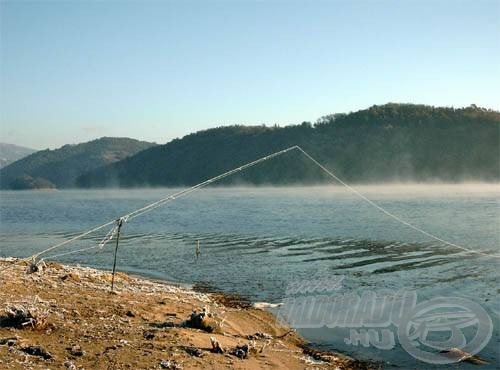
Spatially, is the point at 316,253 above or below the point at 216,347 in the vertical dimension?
below

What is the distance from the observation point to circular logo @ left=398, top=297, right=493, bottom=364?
12.7 m

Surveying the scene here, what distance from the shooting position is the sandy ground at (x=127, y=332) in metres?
9.50

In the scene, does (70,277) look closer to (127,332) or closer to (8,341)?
(127,332)

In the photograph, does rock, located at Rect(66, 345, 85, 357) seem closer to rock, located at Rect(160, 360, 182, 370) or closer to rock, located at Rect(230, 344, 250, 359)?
rock, located at Rect(160, 360, 182, 370)

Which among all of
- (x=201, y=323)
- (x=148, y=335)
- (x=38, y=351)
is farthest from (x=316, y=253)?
(x=38, y=351)

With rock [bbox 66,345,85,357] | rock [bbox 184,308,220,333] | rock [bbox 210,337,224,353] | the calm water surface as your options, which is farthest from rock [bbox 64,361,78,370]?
the calm water surface

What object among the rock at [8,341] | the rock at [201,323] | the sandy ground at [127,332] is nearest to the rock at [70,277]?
the sandy ground at [127,332]

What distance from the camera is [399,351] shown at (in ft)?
42.2

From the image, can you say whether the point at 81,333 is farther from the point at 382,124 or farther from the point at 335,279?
the point at 382,124

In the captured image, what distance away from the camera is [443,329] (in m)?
14.3

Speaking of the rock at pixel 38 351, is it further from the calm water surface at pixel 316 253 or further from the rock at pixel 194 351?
the calm water surface at pixel 316 253

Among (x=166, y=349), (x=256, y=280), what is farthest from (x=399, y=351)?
(x=256, y=280)

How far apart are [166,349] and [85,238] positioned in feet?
96.9

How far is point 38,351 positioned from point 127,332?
2.18 meters
